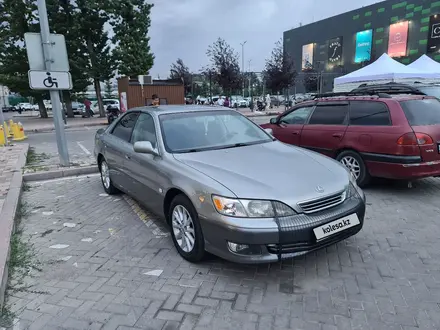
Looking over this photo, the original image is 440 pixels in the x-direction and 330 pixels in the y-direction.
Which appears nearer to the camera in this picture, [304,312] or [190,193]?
[304,312]

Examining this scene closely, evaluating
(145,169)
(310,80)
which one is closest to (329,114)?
(145,169)

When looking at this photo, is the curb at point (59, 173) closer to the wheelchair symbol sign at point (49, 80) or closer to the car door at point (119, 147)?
the wheelchair symbol sign at point (49, 80)

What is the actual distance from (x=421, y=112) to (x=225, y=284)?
165 inches

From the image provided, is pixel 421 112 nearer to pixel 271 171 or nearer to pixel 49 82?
pixel 271 171

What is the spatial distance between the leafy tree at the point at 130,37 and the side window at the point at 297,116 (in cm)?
1842

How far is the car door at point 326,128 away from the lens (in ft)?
18.8

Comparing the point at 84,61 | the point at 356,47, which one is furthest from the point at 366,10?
the point at 84,61

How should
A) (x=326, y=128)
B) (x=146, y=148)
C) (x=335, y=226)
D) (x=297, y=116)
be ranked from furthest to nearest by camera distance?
(x=297, y=116) < (x=326, y=128) < (x=146, y=148) < (x=335, y=226)

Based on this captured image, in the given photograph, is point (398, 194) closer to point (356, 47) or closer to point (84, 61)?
point (84, 61)

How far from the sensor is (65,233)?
4.03 meters

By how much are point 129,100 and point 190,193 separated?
16197 mm

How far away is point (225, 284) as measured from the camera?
2.88 meters

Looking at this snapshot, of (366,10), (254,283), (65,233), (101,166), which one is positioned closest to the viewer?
(254,283)

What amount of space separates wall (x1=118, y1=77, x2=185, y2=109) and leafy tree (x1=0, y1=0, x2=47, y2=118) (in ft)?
27.3
